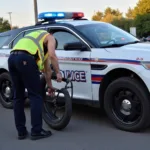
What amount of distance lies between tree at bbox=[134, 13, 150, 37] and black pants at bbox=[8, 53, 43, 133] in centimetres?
3923

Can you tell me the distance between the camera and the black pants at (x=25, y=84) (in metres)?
4.44

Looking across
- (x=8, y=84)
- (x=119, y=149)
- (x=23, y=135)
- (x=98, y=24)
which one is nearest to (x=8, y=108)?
(x=8, y=84)

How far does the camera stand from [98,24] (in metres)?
5.82

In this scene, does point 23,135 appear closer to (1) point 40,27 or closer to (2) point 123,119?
(2) point 123,119

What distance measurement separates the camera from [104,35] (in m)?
5.43

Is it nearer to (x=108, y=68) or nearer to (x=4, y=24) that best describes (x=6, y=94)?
(x=108, y=68)

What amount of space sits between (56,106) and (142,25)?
39670 mm

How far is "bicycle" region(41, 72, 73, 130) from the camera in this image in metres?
4.86

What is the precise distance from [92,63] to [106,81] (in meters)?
0.32

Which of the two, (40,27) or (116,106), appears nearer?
(116,106)

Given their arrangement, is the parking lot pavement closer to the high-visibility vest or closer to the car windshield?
the high-visibility vest

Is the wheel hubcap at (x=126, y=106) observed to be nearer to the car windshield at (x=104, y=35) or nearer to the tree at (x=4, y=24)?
the car windshield at (x=104, y=35)

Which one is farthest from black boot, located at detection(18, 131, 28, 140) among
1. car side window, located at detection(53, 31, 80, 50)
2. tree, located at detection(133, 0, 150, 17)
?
tree, located at detection(133, 0, 150, 17)

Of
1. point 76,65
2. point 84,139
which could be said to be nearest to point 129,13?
point 76,65
